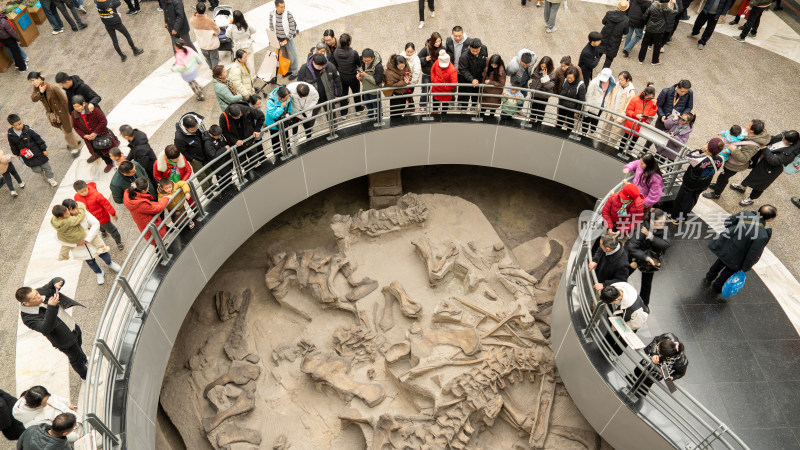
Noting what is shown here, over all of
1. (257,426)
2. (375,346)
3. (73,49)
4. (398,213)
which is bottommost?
(257,426)

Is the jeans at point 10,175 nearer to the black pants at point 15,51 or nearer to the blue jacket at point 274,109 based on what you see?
the black pants at point 15,51

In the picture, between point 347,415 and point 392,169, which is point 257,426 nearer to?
point 347,415

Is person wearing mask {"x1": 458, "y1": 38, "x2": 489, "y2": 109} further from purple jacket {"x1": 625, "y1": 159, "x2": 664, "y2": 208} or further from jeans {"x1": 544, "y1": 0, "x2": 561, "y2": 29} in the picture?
jeans {"x1": 544, "y1": 0, "x2": 561, "y2": 29}

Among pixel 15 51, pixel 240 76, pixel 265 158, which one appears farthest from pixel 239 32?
pixel 15 51

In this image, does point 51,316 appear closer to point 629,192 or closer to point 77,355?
point 77,355

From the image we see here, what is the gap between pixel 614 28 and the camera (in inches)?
468

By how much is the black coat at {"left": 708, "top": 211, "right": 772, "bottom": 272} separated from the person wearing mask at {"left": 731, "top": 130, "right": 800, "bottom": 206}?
1926mm

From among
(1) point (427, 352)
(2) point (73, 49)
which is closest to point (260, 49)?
(2) point (73, 49)

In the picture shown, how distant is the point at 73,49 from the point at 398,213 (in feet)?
30.0

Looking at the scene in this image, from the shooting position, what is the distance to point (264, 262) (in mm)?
11758

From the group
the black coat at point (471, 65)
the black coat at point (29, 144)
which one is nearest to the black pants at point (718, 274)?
the black coat at point (471, 65)

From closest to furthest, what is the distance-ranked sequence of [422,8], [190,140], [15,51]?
[190,140] < [15,51] < [422,8]

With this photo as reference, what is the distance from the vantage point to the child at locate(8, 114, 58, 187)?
9.74 metres

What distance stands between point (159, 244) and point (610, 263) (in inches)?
236
